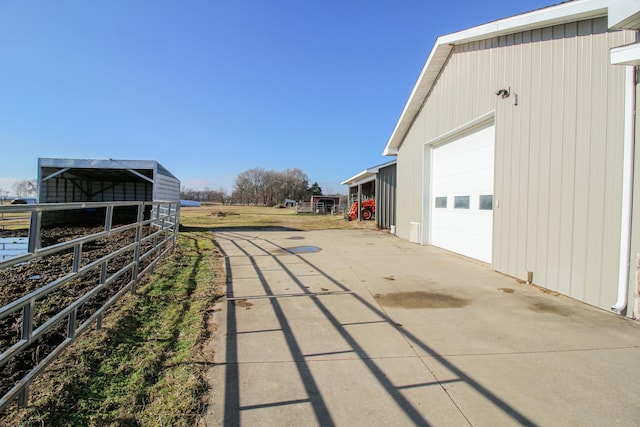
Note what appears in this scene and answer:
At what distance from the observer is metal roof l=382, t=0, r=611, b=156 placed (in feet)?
16.3

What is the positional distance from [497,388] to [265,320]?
250 centimetres

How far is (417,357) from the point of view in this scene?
316 cm

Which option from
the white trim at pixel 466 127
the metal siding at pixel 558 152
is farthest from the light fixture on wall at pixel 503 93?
the white trim at pixel 466 127

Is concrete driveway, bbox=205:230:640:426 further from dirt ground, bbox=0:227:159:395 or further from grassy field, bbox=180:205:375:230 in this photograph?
grassy field, bbox=180:205:375:230

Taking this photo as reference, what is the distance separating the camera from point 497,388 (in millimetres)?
2650

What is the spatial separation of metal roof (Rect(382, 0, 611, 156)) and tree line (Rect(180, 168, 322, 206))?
236ft

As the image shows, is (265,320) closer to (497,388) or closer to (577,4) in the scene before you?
(497,388)

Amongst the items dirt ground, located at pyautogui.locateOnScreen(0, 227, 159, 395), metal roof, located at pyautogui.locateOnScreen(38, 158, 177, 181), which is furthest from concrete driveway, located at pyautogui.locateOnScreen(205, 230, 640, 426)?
metal roof, located at pyautogui.locateOnScreen(38, 158, 177, 181)

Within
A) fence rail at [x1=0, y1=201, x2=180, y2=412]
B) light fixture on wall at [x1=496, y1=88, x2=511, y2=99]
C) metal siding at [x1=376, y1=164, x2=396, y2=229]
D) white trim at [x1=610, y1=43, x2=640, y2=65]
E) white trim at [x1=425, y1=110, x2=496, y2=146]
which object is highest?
light fixture on wall at [x1=496, y1=88, x2=511, y2=99]

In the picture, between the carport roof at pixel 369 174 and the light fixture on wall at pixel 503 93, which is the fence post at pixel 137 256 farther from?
the carport roof at pixel 369 174

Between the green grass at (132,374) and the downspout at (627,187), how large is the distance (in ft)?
16.5

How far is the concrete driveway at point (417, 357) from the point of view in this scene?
7.77ft

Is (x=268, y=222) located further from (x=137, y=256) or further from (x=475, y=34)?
(x=137, y=256)

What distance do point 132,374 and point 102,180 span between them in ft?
69.2
